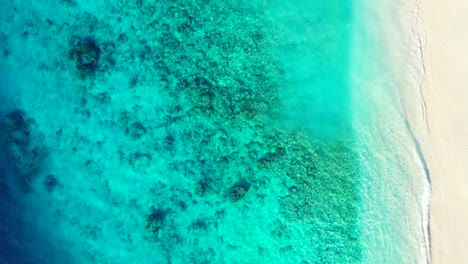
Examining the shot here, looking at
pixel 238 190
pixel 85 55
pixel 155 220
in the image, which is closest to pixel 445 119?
pixel 238 190

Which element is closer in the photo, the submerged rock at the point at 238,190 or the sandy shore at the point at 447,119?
the sandy shore at the point at 447,119

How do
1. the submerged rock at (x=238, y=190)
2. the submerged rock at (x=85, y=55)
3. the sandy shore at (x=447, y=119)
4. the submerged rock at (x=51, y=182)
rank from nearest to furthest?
the sandy shore at (x=447, y=119) < the submerged rock at (x=238, y=190) < the submerged rock at (x=85, y=55) < the submerged rock at (x=51, y=182)

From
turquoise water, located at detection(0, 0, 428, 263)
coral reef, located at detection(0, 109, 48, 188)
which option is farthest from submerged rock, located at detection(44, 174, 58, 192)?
coral reef, located at detection(0, 109, 48, 188)

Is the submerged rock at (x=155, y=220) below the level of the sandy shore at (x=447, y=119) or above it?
below

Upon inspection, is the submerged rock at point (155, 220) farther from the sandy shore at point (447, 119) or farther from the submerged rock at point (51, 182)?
the sandy shore at point (447, 119)

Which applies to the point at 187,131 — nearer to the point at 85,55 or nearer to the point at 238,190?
the point at 238,190

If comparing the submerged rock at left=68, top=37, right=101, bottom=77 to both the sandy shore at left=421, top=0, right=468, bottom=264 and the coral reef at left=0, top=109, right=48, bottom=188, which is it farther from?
the sandy shore at left=421, top=0, right=468, bottom=264

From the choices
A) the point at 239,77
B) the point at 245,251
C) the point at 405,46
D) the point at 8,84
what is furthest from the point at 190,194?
the point at 405,46

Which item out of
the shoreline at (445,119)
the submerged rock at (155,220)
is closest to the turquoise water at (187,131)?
the submerged rock at (155,220)
